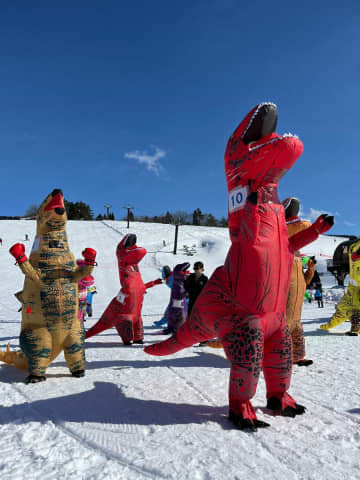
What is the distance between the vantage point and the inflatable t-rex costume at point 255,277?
221cm

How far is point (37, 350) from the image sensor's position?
3225 mm

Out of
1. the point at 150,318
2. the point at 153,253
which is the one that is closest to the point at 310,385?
the point at 150,318

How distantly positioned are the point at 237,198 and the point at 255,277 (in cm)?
61

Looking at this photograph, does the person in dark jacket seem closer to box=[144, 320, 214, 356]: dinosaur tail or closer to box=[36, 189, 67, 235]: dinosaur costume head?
box=[36, 189, 67, 235]: dinosaur costume head

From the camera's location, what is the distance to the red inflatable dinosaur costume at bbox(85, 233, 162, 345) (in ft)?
17.0

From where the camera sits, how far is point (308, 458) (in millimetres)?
1816

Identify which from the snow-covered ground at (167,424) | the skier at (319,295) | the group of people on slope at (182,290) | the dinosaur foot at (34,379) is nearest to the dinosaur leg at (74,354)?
the snow-covered ground at (167,424)

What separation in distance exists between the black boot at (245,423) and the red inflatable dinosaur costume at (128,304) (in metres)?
3.14

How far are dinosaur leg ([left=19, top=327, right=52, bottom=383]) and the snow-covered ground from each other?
13 centimetres

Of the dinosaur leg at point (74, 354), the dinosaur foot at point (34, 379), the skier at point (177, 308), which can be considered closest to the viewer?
the dinosaur foot at point (34, 379)

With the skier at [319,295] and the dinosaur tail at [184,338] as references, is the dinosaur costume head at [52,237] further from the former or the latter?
the skier at [319,295]

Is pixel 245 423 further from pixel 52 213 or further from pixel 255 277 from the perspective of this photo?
pixel 52 213

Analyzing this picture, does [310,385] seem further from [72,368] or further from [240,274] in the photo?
[72,368]

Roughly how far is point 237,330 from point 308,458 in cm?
77
